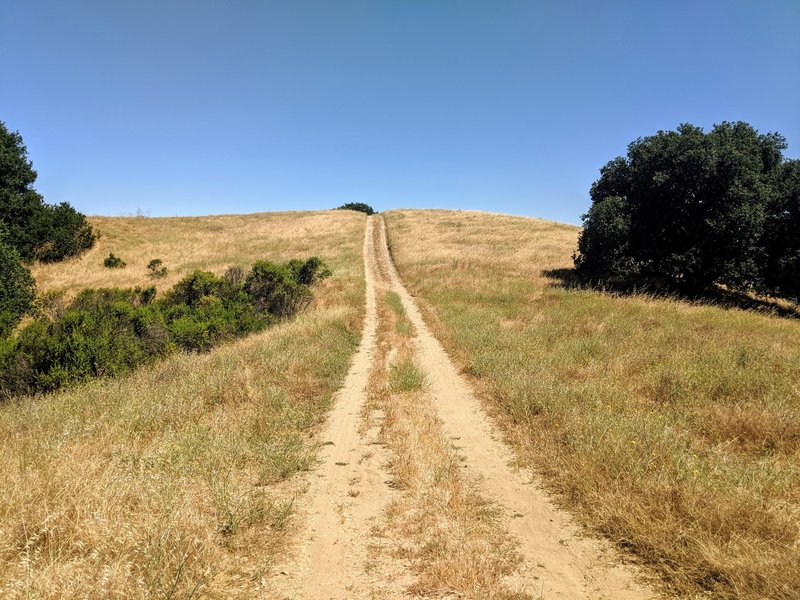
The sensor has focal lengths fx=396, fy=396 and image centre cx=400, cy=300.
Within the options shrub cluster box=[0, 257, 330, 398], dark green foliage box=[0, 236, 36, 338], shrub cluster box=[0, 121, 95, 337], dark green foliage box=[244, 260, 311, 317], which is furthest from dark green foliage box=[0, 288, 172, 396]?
shrub cluster box=[0, 121, 95, 337]

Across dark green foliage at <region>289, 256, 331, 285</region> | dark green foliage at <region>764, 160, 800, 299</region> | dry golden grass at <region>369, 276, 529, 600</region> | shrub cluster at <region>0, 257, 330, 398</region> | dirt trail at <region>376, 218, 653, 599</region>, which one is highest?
dark green foliage at <region>764, 160, 800, 299</region>

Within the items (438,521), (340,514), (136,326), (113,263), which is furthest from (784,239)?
(113,263)

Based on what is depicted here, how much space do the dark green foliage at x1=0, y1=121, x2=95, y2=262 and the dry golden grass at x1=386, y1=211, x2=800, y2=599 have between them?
36.4m

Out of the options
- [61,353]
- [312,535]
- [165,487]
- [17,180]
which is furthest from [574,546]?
[17,180]

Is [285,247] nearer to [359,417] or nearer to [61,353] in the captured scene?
[61,353]

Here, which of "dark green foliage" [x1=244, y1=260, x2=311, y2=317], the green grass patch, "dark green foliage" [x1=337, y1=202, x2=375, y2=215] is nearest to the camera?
the green grass patch

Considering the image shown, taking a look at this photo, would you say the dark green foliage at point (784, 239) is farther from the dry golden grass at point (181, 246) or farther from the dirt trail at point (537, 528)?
the dry golden grass at point (181, 246)

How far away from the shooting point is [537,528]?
4367 millimetres

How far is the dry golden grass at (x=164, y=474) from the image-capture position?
3.20 metres

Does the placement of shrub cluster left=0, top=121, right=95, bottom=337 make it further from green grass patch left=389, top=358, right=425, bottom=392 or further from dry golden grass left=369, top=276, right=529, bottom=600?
dry golden grass left=369, top=276, right=529, bottom=600

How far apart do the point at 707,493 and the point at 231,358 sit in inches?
379

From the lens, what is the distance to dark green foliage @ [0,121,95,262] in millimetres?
31625

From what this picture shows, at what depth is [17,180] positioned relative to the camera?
3256 centimetres

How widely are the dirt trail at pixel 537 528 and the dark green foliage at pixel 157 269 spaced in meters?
29.8
